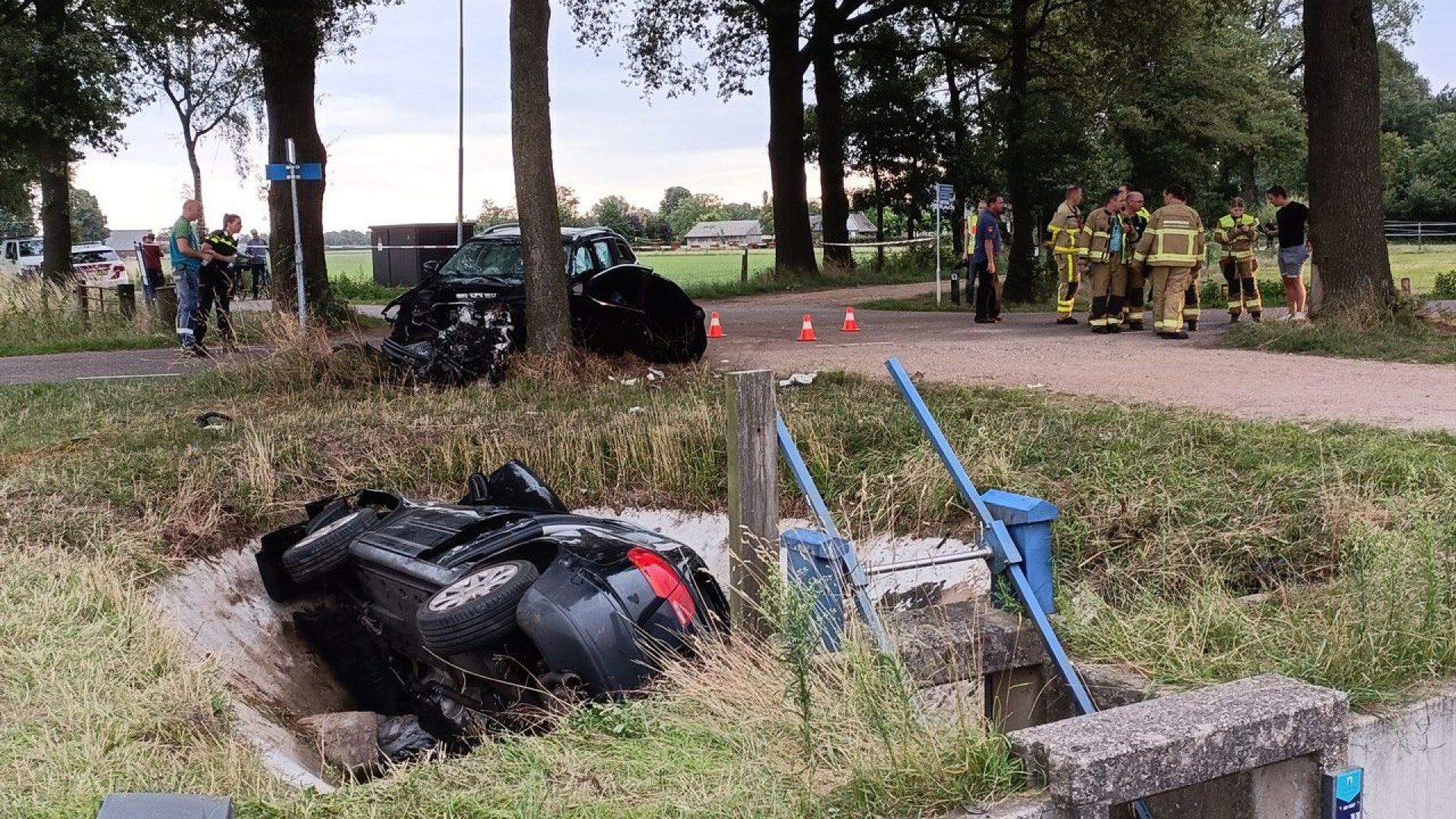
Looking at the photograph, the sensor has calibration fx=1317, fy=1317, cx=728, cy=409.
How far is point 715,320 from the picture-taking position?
54.5ft

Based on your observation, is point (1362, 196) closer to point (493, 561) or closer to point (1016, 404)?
point (1016, 404)

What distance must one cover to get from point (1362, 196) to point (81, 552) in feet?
41.7

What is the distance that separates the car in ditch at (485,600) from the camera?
5844mm

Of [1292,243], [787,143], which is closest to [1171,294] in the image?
[1292,243]

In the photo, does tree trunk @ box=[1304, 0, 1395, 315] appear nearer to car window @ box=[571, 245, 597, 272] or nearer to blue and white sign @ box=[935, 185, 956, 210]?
blue and white sign @ box=[935, 185, 956, 210]

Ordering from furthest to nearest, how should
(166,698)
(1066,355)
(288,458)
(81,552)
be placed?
(1066,355), (288,458), (81,552), (166,698)

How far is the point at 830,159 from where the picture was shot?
3194cm

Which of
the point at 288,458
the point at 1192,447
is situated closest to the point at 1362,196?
the point at 1192,447

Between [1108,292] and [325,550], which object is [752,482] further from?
[1108,292]

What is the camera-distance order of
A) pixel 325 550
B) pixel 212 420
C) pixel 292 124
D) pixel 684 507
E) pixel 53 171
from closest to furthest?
1. pixel 325 550
2. pixel 684 507
3. pixel 212 420
4. pixel 292 124
5. pixel 53 171

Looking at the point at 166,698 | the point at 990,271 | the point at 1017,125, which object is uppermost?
the point at 1017,125

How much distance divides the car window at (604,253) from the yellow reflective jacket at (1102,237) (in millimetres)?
5539

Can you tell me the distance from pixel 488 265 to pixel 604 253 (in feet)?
3.99

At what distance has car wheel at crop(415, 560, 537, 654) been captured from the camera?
5.95 m
